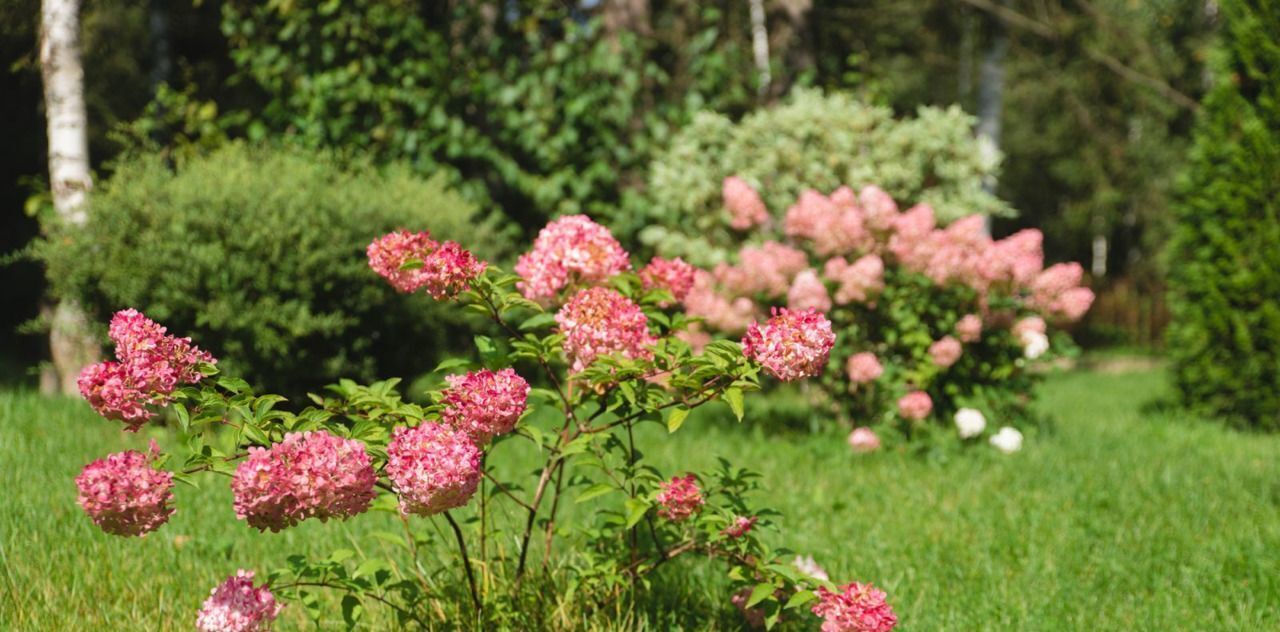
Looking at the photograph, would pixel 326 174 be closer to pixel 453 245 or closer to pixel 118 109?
pixel 453 245

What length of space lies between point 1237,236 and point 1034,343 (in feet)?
8.23

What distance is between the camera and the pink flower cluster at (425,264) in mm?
2348

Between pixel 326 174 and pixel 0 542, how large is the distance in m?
3.36

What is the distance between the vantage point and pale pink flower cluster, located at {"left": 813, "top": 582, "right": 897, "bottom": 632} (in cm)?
236

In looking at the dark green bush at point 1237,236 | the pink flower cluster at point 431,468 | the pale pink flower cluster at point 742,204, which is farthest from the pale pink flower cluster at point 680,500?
the dark green bush at point 1237,236

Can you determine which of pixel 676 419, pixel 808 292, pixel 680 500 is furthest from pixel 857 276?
pixel 676 419

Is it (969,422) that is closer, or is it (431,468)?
(431,468)

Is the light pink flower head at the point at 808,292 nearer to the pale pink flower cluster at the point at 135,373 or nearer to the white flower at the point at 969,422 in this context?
the white flower at the point at 969,422

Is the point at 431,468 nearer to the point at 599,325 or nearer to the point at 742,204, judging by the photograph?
the point at 599,325

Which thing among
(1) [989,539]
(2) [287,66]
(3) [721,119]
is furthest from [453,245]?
(2) [287,66]

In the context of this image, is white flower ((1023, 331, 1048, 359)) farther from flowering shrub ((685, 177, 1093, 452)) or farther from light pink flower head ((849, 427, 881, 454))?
light pink flower head ((849, 427, 881, 454))

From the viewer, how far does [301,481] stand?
193 cm

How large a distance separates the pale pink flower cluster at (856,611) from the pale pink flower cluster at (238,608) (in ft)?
4.37

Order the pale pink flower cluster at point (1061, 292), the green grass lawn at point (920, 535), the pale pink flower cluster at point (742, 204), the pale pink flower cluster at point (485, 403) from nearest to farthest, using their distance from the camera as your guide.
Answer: the pale pink flower cluster at point (485, 403) → the green grass lawn at point (920, 535) → the pale pink flower cluster at point (1061, 292) → the pale pink flower cluster at point (742, 204)
